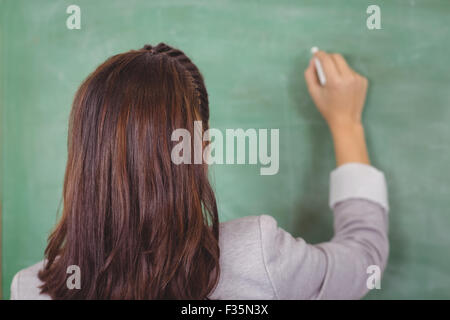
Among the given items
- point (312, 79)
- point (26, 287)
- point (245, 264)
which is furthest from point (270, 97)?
point (26, 287)

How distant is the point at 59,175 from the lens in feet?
2.41

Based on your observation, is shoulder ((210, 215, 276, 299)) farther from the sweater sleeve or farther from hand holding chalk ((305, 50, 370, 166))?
hand holding chalk ((305, 50, 370, 166))

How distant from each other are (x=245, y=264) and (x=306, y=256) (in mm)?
94

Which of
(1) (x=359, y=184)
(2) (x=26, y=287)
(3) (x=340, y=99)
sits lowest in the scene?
(2) (x=26, y=287)

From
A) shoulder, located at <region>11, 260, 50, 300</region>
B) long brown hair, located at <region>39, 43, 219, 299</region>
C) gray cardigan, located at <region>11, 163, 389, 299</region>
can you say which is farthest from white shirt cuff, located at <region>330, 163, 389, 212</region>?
shoulder, located at <region>11, 260, 50, 300</region>

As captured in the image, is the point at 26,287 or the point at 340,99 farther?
the point at 340,99

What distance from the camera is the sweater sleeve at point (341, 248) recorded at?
22.0 inches

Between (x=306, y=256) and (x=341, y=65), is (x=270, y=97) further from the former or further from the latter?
(x=306, y=256)

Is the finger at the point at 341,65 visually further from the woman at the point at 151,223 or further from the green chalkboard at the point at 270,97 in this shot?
the woman at the point at 151,223

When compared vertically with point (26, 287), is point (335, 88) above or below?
above

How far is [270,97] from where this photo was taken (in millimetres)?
752

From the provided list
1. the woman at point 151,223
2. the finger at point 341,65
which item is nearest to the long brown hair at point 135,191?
the woman at point 151,223
